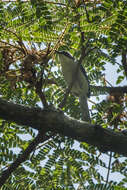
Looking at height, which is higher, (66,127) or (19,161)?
(66,127)

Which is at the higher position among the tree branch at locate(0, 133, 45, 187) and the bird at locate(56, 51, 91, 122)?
the bird at locate(56, 51, 91, 122)

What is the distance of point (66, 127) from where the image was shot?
2.95 metres

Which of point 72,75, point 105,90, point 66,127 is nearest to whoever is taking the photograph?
point 66,127

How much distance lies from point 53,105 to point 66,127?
31 cm

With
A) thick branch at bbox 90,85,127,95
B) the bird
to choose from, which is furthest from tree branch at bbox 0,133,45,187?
the bird

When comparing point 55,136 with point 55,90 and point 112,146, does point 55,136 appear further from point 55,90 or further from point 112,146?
point 55,90

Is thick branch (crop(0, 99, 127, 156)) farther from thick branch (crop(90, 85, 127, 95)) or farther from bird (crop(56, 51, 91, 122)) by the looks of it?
bird (crop(56, 51, 91, 122))

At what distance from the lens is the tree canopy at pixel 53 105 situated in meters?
2.75

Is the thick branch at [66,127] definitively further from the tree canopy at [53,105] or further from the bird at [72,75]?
the bird at [72,75]

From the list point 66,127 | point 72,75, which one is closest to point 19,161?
point 66,127

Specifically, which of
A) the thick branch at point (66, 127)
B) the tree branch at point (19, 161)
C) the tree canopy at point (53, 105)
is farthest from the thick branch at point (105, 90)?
the tree branch at point (19, 161)

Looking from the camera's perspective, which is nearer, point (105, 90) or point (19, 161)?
point (19, 161)

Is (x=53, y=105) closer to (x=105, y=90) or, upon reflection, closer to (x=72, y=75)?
(x=105, y=90)

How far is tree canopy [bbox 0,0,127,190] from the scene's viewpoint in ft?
9.03
